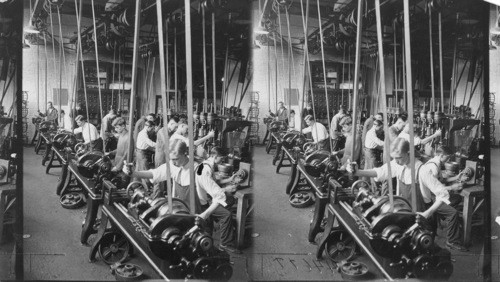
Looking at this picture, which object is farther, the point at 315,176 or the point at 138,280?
the point at 315,176

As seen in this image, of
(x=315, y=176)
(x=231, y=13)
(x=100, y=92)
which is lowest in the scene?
(x=315, y=176)

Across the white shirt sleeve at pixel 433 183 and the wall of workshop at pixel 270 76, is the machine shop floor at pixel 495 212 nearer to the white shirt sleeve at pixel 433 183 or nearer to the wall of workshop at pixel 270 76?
the white shirt sleeve at pixel 433 183

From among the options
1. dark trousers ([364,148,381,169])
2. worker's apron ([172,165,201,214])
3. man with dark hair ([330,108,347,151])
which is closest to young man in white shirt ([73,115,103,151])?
worker's apron ([172,165,201,214])

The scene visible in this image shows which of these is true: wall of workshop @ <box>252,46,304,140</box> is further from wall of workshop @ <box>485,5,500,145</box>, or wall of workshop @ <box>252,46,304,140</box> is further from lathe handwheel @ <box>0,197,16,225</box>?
lathe handwheel @ <box>0,197,16,225</box>

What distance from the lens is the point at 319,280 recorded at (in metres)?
2.21

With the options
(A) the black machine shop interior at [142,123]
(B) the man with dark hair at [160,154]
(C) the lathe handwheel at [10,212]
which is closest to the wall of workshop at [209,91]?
(A) the black machine shop interior at [142,123]

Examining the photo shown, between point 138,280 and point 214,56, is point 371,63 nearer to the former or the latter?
point 214,56

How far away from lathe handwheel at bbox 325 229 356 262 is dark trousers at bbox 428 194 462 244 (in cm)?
39

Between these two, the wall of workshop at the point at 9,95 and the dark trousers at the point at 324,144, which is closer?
the wall of workshop at the point at 9,95

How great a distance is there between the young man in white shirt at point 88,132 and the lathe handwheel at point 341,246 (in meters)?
1.09

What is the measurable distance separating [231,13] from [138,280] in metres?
1.20

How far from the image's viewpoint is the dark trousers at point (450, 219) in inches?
89.8

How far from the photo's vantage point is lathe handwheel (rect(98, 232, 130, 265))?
203cm

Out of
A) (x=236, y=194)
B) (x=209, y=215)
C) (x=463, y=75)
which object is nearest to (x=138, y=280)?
(x=209, y=215)
